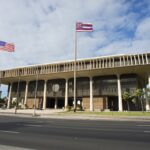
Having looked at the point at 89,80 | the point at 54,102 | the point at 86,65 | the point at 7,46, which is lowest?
the point at 54,102

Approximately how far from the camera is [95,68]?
60594 mm

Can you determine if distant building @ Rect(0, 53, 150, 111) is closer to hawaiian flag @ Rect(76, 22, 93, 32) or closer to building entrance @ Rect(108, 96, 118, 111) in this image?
building entrance @ Rect(108, 96, 118, 111)

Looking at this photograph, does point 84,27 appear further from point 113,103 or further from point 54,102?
point 54,102

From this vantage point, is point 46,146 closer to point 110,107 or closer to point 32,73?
point 110,107

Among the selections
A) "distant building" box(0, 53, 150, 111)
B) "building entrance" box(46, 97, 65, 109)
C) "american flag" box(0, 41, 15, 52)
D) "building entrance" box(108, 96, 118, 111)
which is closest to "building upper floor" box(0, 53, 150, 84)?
"distant building" box(0, 53, 150, 111)

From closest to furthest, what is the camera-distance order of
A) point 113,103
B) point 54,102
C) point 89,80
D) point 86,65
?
1. point 86,65
2. point 113,103
3. point 89,80
4. point 54,102

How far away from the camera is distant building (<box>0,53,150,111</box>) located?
59188mm

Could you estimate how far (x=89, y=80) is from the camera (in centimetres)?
6788

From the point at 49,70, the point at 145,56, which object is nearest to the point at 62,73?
the point at 49,70

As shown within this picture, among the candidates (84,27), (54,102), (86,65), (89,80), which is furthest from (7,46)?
(54,102)

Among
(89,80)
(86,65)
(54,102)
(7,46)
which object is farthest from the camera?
(54,102)

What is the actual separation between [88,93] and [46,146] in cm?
5797

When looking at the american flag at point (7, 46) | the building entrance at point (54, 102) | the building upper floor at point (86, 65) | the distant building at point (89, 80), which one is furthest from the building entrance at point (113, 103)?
the american flag at point (7, 46)

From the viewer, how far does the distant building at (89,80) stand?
5919cm
